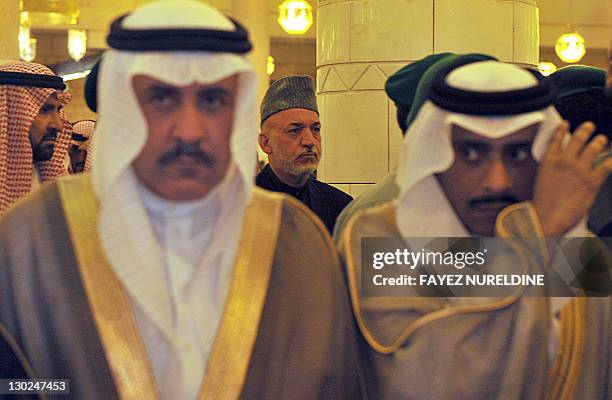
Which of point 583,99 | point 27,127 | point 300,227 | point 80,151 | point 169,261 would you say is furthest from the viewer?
point 80,151

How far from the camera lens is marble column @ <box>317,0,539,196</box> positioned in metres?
6.38

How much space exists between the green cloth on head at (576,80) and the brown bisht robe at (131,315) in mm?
1110

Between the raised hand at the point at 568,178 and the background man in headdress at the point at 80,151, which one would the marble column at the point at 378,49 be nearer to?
the background man in headdress at the point at 80,151

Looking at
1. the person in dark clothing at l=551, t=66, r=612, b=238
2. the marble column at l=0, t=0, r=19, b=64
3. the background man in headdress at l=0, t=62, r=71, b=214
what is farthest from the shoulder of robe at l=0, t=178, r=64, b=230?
the marble column at l=0, t=0, r=19, b=64

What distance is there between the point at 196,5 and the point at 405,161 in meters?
0.57

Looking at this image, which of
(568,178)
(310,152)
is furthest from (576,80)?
(310,152)

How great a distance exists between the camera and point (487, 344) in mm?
2459

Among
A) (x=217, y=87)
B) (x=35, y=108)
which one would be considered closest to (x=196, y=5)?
(x=217, y=87)

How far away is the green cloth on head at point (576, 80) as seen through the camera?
10.9 feet

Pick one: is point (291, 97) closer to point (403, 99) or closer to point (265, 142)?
point (265, 142)

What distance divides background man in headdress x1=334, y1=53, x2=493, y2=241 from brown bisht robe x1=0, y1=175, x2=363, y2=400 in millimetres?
349

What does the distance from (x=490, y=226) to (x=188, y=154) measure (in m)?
0.67

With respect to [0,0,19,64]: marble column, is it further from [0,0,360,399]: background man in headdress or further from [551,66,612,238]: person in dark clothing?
[0,0,360,399]: background man in headdress

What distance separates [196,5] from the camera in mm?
2480
